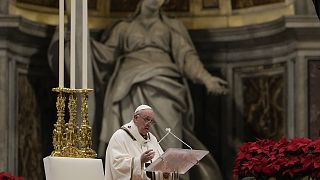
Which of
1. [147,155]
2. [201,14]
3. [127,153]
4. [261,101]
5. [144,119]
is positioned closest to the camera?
[147,155]

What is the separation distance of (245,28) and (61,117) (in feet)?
19.1

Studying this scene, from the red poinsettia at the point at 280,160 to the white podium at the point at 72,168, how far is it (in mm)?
1144

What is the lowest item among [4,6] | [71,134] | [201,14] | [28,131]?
[28,131]

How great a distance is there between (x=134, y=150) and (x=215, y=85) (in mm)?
4270

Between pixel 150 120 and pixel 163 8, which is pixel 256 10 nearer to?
pixel 163 8

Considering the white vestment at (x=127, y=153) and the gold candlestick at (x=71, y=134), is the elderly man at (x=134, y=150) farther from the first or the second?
the gold candlestick at (x=71, y=134)

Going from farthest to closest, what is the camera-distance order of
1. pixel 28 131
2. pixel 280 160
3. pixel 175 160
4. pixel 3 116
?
1. pixel 28 131
2. pixel 3 116
3. pixel 175 160
4. pixel 280 160

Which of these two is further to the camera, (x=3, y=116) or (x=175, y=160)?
(x=3, y=116)

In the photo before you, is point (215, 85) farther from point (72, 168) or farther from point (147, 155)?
point (72, 168)

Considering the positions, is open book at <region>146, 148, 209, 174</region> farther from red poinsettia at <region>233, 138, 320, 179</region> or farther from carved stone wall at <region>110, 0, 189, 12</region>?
carved stone wall at <region>110, 0, 189, 12</region>

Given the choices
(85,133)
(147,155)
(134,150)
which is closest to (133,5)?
(134,150)

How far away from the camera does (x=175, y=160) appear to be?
10031mm

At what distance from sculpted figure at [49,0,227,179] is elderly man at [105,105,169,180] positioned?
3.72 m

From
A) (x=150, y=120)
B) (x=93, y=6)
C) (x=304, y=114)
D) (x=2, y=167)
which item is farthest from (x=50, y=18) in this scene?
(x=150, y=120)
